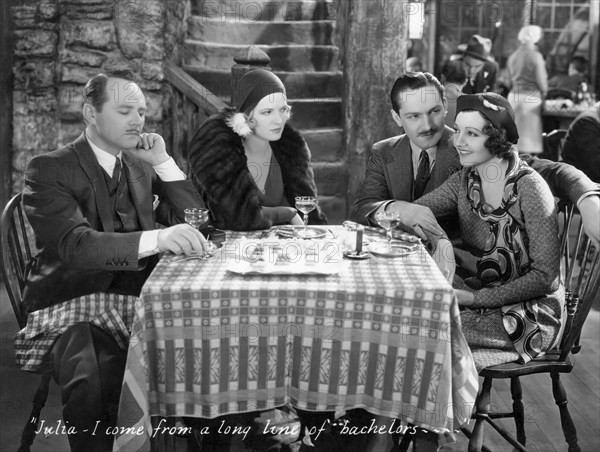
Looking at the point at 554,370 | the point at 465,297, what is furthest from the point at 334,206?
the point at 554,370

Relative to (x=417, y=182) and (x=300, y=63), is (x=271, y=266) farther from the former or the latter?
(x=300, y=63)

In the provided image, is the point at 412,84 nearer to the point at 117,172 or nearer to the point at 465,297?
the point at 465,297

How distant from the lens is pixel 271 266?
270 cm

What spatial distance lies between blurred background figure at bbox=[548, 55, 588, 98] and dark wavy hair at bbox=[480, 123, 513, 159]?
765 cm

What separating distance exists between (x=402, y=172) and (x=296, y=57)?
3.46m

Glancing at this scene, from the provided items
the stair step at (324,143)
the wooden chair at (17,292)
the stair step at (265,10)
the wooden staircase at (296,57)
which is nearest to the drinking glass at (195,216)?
the wooden chair at (17,292)

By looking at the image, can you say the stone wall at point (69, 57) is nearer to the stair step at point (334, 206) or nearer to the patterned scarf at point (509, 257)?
the stair step at point (334, 206)

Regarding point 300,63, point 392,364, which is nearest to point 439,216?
point 392,364

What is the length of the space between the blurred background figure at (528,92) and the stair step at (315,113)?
283 centimetres

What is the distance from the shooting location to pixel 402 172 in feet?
12.3

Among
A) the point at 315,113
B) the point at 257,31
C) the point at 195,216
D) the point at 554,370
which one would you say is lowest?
the point at 554,370

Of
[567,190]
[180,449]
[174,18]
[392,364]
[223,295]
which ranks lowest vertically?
[180,449]

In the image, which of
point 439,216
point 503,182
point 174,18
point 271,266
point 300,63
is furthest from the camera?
point 300,63

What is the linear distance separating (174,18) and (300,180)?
2.79 meters
